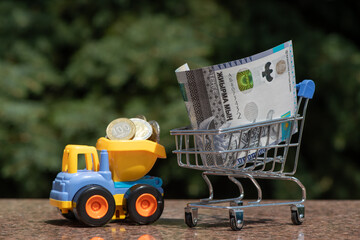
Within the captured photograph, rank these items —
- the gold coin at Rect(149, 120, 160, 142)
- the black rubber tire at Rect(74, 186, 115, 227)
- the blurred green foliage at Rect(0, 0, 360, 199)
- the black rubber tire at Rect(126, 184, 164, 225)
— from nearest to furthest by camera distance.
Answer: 1. the black rubber tire at Rect(74, 186, 115, 227)
2. the black rubber tire at Rect(126, 184, 164, 225)
3. the gold coin at Rect(149, 120, 160, 142)
4. the blurred green foliage at Rect(0, 0, 360, 199)

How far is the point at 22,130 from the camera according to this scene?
18.4ft

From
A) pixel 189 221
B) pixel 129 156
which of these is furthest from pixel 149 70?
pixel 189 221

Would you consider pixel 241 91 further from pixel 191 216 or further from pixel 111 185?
pixel 111 185

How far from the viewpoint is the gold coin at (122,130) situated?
2719mm

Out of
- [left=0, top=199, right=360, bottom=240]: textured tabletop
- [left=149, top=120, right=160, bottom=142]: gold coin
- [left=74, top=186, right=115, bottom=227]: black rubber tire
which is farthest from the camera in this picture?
[left=149, top=120, right=160, bottom=142]: gold coin

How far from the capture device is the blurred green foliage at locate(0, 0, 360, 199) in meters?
5.59

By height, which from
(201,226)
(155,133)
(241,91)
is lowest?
(201,226)

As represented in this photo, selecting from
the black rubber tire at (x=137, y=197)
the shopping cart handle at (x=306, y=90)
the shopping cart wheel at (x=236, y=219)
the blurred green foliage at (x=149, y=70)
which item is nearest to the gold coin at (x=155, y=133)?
the black rubber tire at (x=137, y=197)

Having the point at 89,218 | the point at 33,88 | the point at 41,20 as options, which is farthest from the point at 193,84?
the point at 41,20

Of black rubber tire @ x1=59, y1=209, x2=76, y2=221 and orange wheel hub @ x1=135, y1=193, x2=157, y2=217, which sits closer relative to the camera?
orange wheel hub @ x1=135, y1=193, x2=157, y2=217

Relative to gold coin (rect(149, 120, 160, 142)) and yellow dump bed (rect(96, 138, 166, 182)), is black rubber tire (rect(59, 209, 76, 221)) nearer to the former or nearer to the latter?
yellow dump bed (rect(96, 138, 166, 182))

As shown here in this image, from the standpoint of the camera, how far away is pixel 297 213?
2705 mm

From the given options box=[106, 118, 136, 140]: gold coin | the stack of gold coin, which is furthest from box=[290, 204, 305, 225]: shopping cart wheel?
box=[106, 118, 136, 140]: gold coin

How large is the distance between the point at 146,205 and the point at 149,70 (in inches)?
117
